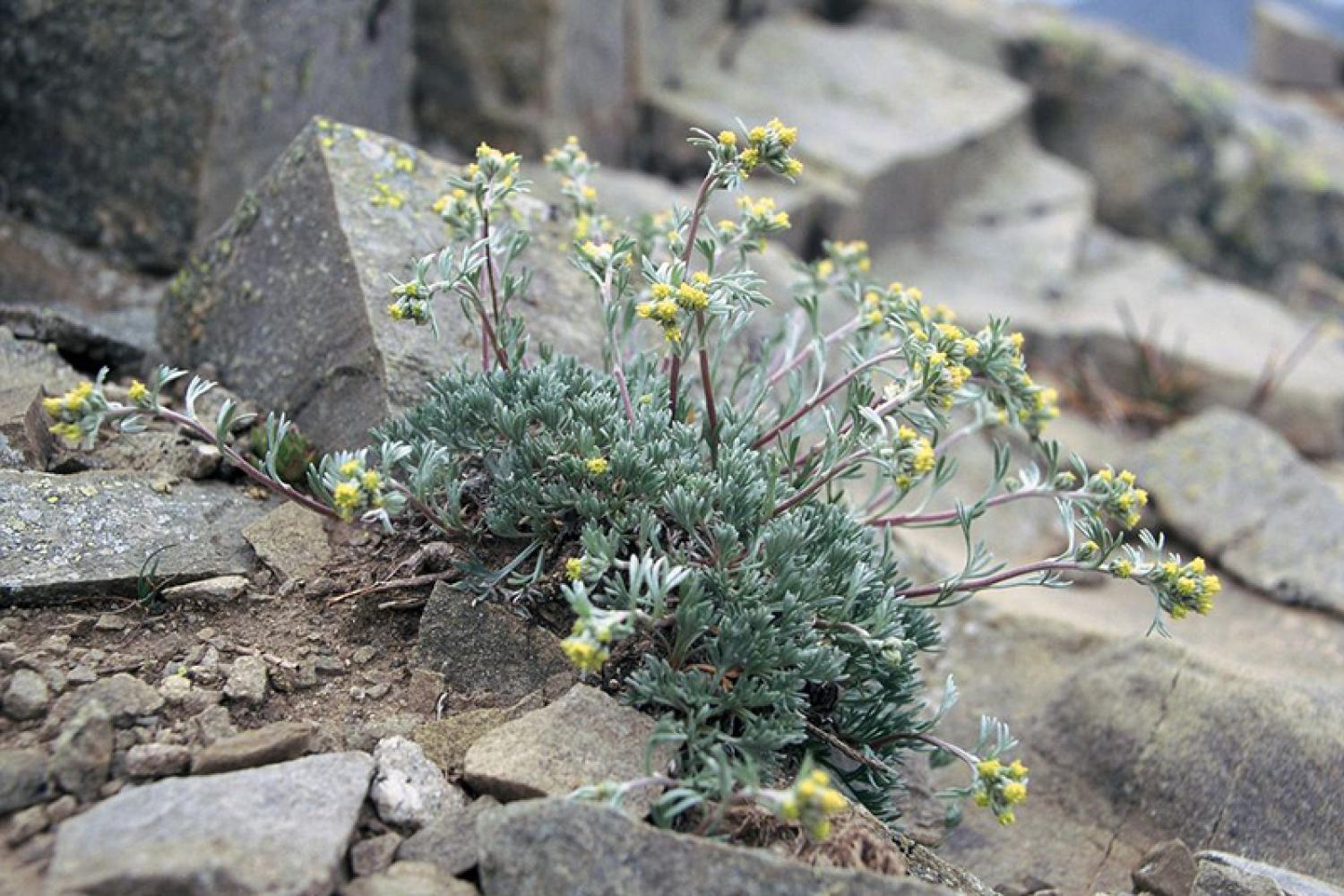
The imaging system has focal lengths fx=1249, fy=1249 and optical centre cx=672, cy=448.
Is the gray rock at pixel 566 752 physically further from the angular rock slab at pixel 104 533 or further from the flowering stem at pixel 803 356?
the flowering stem at pixel 803 356

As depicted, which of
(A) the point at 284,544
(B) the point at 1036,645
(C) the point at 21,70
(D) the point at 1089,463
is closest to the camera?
(A) the point at 284,544

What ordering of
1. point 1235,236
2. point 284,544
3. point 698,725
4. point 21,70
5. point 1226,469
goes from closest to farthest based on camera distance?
point 698,725 → point 284,544 → point 21,70 → point 1226,469 → point 1235,236

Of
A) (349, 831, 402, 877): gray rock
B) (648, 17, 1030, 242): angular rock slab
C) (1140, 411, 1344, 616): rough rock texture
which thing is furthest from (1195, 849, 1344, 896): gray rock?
(648, 17, 1030, 242): angular rock slab

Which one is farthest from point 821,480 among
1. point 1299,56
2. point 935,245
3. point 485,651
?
point 1299,56

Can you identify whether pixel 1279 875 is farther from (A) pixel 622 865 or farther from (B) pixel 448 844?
(B) pixel 448 844

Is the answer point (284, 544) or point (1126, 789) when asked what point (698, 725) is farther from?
point (1126, 789)

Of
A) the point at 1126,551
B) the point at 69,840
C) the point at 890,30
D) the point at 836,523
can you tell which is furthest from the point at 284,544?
the point at 890,30

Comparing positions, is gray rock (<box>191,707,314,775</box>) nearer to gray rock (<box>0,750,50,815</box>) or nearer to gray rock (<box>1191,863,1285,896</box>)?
gray rock (<box>0,750,50,815</box>)
